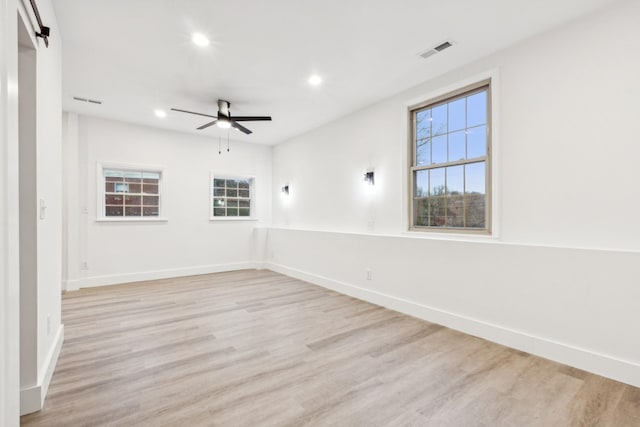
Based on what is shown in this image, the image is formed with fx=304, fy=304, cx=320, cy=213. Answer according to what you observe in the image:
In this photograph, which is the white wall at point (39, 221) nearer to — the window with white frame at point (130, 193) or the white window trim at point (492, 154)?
the window with white frame at point (130, 193)

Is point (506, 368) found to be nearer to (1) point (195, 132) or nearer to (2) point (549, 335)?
(2) point (549, 335)

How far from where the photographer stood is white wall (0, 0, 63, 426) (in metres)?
1.21

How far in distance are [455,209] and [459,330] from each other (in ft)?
4.41

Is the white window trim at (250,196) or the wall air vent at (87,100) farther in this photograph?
the white window trim at (250,196)

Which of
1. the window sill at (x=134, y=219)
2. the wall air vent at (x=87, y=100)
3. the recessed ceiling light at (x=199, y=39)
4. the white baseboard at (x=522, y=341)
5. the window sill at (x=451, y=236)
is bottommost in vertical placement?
the white baseboard at (x=522, y=341)

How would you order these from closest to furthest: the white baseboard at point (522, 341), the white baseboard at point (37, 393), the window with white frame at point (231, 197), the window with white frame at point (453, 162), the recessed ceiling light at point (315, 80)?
the white baseboard at point (37, 393), the white baseboard at point (522, 341), the window with white frame at point (453, 162), the recessed ceiling light at point (315, 80), the window with white frame at point (231, 197)

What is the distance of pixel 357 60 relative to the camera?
334cm

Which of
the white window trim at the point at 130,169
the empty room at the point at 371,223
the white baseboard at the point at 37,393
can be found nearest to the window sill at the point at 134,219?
the white window trim at the point at 130,169

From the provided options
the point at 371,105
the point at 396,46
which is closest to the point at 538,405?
the point at 396,46

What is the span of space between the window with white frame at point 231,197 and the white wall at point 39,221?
3.85 meters

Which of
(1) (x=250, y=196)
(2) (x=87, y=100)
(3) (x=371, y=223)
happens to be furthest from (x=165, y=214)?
(3) (x=371, y=223)

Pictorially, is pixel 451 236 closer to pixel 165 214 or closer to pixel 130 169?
pixel 165 214

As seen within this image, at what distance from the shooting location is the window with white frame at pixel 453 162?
132 inches

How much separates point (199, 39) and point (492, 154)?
315 cm
